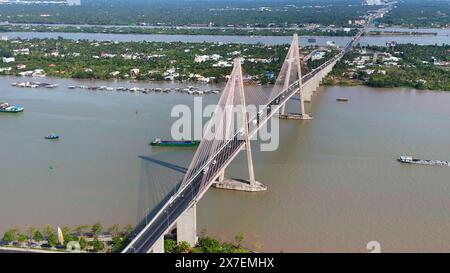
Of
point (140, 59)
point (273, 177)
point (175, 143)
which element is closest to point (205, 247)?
point (273, 177)

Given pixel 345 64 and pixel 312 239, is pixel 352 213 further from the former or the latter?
pixel 345 64

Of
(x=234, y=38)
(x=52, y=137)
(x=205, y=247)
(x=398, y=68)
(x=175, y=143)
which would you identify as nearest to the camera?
(x=205, y=247)

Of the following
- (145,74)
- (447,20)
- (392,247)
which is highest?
(447,20)

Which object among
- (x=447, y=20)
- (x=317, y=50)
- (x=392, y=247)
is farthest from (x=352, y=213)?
(x=447, y=20)

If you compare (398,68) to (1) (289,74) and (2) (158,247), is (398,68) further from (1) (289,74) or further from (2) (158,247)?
(2) (158,247)
